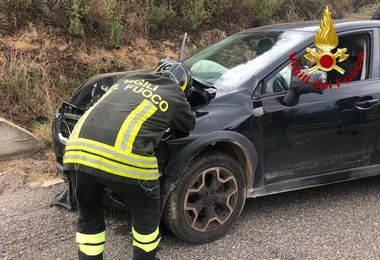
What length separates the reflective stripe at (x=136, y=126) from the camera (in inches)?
94.1

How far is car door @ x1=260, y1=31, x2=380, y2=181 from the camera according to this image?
3387mm

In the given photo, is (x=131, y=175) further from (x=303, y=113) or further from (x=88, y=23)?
(x=88, y=23)

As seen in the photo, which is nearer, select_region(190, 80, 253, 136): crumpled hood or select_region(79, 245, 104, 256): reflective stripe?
select_region(79, 245, 104, 256): reflective stripe

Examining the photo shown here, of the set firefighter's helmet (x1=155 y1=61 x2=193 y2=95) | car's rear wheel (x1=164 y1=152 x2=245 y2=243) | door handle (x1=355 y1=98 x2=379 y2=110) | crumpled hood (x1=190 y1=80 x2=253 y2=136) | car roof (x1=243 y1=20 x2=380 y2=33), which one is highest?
car roof (x1=243 y1=20 x2=380 y2=33)

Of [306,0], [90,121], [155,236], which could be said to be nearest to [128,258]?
[155,236]

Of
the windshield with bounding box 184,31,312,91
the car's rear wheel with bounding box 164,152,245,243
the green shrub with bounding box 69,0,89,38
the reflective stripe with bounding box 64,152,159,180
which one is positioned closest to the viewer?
the reflective stripe with bounding box 64,152,159,180

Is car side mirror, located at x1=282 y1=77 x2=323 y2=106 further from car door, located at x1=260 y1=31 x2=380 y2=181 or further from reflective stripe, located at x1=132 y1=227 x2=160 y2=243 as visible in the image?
reflective stripe, located at x1=132 y1=227 x2=160 y2=243

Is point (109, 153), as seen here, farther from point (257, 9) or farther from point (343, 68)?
point (257, 9)

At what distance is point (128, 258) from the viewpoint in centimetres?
309

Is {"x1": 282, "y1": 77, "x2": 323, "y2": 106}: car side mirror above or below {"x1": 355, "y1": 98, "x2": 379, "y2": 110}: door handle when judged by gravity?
above

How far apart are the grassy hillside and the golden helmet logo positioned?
3320mm

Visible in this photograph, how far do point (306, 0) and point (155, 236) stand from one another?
347 inches

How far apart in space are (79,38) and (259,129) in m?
4.22

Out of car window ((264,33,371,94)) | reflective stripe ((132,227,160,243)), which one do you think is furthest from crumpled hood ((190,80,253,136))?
reflective stripe ((132,227,160,243))
